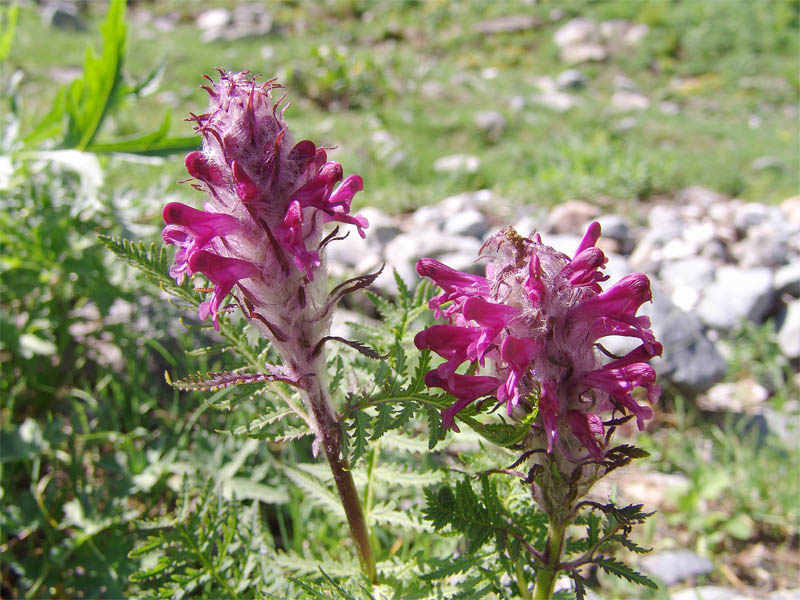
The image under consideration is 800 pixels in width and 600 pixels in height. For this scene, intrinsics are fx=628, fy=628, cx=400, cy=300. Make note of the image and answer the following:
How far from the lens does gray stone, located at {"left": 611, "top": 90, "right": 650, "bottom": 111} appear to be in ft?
37.4

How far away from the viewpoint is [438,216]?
20.4ft

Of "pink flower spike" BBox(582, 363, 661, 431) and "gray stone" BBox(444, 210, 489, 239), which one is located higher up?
"gray stone" BBox(444, 210, 489, 239)

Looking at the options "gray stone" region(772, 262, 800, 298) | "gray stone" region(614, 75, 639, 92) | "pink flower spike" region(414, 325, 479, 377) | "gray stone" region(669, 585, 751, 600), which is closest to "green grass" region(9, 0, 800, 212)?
"gray stone" region(614, 75, 639, 92)

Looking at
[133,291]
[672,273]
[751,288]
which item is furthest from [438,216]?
[133,291]

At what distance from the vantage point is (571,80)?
12.8 m

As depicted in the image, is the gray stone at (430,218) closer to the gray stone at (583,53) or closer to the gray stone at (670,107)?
the gray stone at (670,107)

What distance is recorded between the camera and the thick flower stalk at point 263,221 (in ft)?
3.66

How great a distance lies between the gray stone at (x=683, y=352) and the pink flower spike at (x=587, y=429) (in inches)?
120

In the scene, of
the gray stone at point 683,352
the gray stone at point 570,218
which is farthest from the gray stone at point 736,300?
the gray stone at point 570,218

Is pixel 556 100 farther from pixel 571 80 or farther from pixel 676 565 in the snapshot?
pixel 676 565

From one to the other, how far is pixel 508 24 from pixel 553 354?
16596 millimetres

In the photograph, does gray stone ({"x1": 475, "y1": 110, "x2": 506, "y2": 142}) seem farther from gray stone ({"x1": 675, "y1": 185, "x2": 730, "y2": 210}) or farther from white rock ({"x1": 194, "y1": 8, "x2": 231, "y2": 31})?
white rock ({"x1": 194, "y1": 8, "x2": 231, "y2": 31})

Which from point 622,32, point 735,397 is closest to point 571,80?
point 622,32

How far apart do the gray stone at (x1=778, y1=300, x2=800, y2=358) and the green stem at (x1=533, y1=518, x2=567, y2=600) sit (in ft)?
13.8
